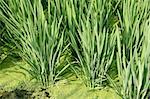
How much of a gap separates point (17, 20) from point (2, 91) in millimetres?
436

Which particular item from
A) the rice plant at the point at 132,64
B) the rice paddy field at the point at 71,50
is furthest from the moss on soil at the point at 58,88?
the rice plant at the point at 132,64

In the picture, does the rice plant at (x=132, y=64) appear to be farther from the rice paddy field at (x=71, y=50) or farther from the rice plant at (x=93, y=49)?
the rice plant at (x=93, y=49)

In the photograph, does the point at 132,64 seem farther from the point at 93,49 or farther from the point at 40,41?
the point at 40,41

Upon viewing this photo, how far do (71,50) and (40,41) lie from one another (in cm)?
26

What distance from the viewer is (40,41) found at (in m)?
1.74

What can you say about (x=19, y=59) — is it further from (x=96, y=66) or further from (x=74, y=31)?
(x=96, y=66)

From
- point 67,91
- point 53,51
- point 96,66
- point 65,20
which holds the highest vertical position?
point 65,20

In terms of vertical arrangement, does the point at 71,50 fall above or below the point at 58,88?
above

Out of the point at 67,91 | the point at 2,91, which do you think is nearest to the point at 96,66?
the point at 67,91

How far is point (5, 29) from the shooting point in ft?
6.86

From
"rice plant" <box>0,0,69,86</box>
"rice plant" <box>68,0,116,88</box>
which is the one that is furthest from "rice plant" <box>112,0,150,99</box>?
"rice plant" <box>0,0,69,86</box>

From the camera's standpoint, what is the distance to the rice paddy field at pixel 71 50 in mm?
1712

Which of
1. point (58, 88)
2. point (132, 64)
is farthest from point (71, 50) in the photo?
point (132, 64)

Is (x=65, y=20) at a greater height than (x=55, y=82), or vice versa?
(x=65, y=20)
